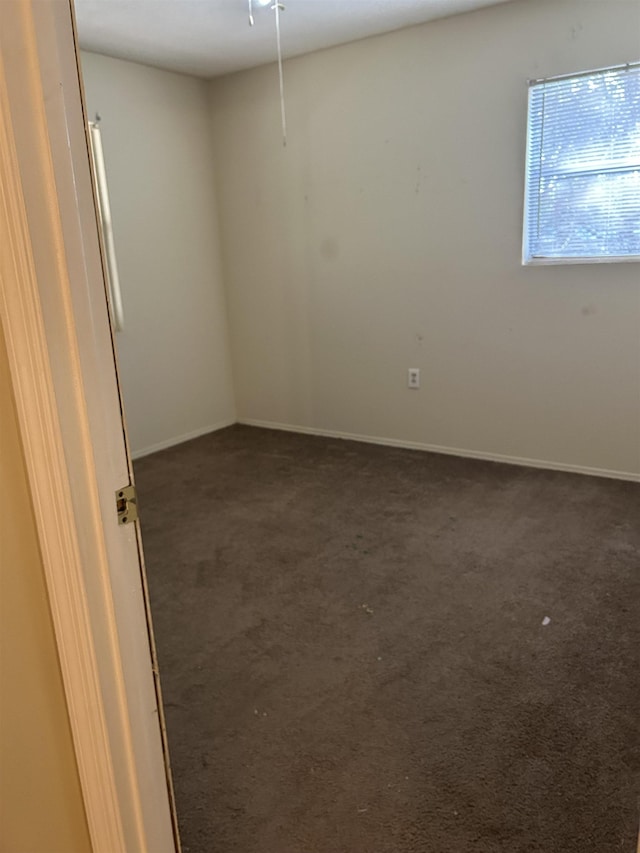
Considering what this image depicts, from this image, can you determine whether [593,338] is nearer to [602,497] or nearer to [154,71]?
[602,497]

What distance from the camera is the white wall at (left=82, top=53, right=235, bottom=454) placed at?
152 inches

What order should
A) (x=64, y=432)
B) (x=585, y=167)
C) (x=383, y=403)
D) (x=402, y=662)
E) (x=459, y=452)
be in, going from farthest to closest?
(x=383, y=403), (x=459, y=452), (x=585, y=167), (x=402, y=662), (x=64, y=432)

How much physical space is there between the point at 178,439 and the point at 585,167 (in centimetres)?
297

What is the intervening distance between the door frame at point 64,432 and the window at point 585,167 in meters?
2.93

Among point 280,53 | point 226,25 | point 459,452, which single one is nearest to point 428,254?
point 459,452

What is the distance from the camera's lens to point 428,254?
12.2 ft

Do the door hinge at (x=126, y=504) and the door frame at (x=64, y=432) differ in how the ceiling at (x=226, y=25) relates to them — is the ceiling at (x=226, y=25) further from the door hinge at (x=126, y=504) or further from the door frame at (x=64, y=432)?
the door hinge at (x=126, y=504)

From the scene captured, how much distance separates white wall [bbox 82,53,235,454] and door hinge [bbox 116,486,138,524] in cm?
323

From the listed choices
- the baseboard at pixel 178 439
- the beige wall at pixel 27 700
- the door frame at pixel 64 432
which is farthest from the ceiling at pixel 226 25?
the beige wall at pixel 27 700

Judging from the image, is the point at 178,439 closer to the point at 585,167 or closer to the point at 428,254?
the point at 428,254

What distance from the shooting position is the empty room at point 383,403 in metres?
1.63

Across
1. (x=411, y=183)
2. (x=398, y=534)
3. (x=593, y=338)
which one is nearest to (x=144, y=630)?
(x=398, y=534)

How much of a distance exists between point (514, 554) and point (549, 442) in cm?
114

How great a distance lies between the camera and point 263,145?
418 cm
